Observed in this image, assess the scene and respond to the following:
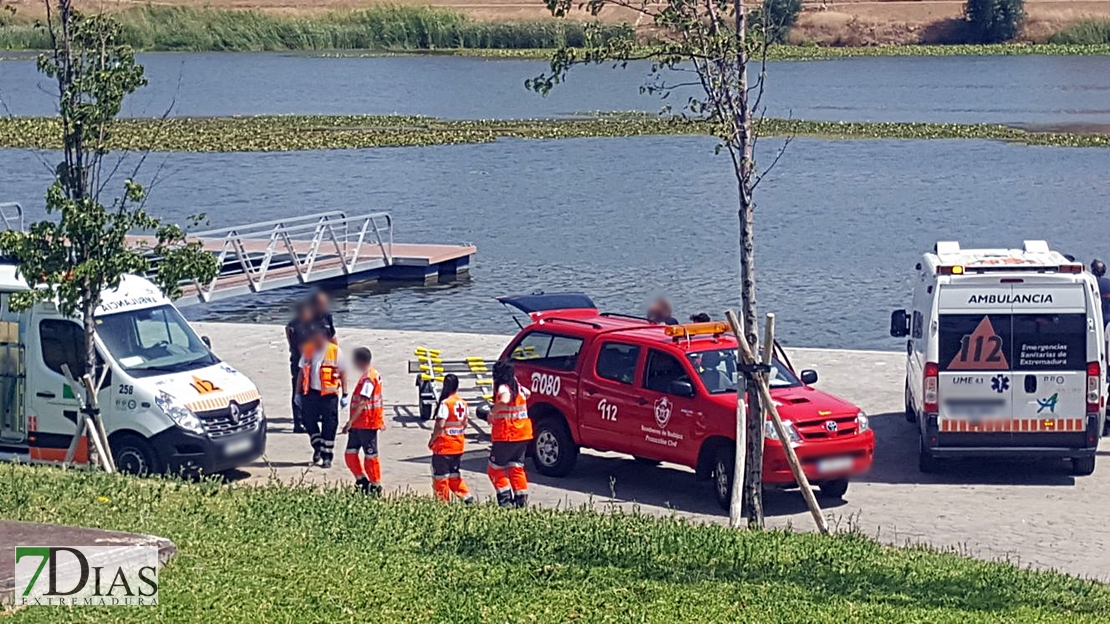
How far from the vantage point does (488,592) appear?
9297mm

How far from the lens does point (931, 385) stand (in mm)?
16547

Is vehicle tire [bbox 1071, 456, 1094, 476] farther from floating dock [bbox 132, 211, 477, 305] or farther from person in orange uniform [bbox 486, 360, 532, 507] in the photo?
floating dock [bbox 132, 211, 477, 305]

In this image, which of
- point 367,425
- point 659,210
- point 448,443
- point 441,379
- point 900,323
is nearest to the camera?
point 448,443

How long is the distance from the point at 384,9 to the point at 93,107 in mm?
120568

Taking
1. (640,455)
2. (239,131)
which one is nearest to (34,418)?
(640,455)

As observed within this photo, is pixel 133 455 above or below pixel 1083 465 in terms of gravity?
above

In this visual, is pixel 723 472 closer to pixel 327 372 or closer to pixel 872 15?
pixel 327 372

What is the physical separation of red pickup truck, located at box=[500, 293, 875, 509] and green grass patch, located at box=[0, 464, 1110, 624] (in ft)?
7.97

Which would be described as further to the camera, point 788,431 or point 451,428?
point 788,431

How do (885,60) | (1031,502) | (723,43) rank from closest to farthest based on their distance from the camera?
(723,43), (1031,502), (885,60)

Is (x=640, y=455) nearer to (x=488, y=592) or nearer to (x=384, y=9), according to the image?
(x=488, y=592)

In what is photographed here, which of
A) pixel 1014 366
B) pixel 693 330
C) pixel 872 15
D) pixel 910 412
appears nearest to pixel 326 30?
pixel 872 15

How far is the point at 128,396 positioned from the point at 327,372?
7.22 ft

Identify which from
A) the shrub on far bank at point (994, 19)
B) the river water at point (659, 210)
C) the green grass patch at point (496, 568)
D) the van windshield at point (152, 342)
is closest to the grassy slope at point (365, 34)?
the shrub on far bank at point (994, 19)
